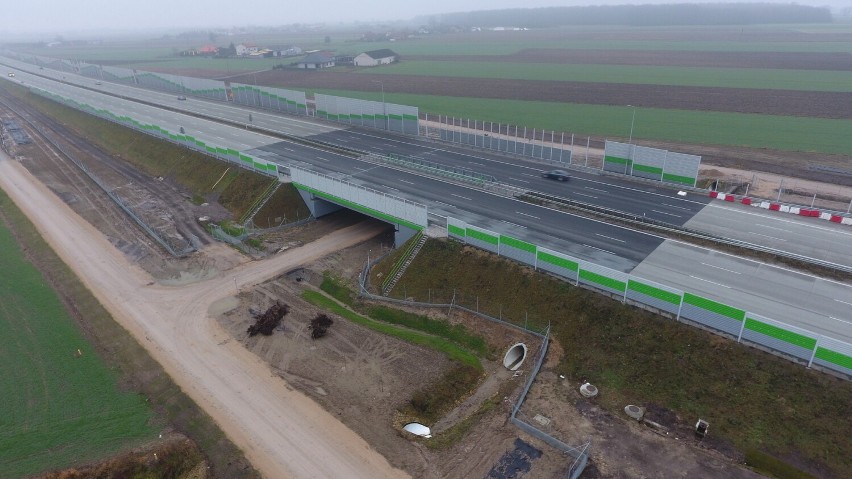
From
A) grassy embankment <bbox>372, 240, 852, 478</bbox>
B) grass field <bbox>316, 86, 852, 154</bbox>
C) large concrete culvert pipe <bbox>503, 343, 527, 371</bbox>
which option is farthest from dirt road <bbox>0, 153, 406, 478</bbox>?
grass field <bbox>316, 86, 852, 154</bbox>

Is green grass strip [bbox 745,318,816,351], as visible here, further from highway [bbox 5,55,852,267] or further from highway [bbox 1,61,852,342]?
highway [bbox 5,55,852,267]

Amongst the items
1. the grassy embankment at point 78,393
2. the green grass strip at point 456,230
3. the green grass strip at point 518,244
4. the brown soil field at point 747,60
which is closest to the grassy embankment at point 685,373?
the green grass strip at point 518,244

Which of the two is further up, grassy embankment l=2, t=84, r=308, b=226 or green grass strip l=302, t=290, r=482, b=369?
grassy embankment l=2, t=84, r=308, b=226

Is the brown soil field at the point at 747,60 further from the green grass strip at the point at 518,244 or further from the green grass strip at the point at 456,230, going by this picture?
the green grass strip at the point at 518,244

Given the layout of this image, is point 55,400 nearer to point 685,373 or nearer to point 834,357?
point 685,373

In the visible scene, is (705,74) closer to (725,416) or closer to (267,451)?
(725,416)

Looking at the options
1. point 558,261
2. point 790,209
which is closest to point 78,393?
point 558,261

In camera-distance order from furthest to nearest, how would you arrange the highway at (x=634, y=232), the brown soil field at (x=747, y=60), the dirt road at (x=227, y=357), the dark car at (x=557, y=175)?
the brown soil field at (x=747, y=60)
the dark car at (x=557, y=175)
the highway at (x=634, y=232)
the dirt road at (x=227, y=357)
